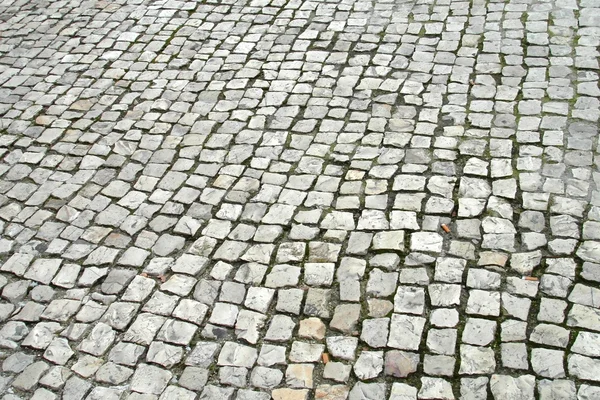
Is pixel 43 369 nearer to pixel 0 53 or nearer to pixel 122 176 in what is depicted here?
pixel 122 176

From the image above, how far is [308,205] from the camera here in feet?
16.8

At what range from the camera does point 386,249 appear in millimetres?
4684

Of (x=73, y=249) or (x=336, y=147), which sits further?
(x=336, y=147)

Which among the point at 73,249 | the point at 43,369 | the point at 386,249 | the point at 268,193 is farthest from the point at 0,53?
the point at 386,249

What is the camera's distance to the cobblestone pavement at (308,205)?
4.06 meters

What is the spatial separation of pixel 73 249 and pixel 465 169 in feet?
9.78

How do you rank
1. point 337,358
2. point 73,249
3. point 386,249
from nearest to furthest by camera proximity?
point 337,358 < point 386,249 < point 73,249

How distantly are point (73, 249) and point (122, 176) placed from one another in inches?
34.7

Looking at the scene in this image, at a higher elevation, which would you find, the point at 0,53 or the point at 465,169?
the point at 0,53

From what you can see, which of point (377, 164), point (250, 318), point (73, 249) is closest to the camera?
point (250, 318)

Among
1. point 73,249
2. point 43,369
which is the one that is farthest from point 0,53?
point 43,369

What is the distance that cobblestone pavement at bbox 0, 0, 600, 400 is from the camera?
4062 mm

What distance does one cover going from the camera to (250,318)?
4344 mm

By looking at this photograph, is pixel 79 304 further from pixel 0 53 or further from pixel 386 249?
pixel 0 53
